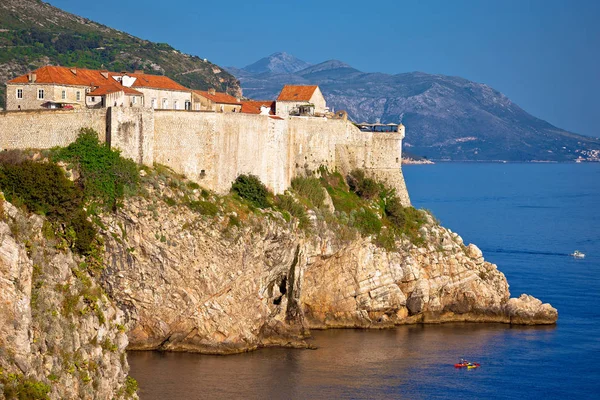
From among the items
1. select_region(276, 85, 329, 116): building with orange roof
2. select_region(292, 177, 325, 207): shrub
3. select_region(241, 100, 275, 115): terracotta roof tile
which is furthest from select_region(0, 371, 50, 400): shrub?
select_region(276, 85, 329, 116): building with orange roof

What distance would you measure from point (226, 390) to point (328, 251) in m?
13.7

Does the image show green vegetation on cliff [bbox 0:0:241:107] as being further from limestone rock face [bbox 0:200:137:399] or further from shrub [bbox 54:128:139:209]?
limestone rock face [bbox 0:200:137:399]

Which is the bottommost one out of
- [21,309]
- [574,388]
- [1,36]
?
[574,388]

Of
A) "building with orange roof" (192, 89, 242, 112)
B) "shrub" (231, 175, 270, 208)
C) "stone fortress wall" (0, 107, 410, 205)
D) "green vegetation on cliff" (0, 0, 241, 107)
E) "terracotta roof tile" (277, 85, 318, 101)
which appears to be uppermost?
"green vegetation on cliff" (0, 0, 241, 107)

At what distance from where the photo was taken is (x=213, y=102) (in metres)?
58.7

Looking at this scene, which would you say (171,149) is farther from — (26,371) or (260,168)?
(26,371)

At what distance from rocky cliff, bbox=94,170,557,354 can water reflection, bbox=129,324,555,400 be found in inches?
48.1

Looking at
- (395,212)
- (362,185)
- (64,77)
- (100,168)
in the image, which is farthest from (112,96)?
(395,212)

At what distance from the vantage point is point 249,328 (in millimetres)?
49156

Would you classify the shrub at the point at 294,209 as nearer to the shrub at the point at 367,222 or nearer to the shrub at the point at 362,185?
the shrub at the point at 367,222

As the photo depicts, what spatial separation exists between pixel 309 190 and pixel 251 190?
5.80 m

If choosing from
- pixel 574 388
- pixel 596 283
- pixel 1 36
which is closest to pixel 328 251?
pixel 574 388

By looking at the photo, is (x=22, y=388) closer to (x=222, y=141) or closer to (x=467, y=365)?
(x=222, y=141)

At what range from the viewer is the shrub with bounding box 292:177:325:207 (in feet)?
186
